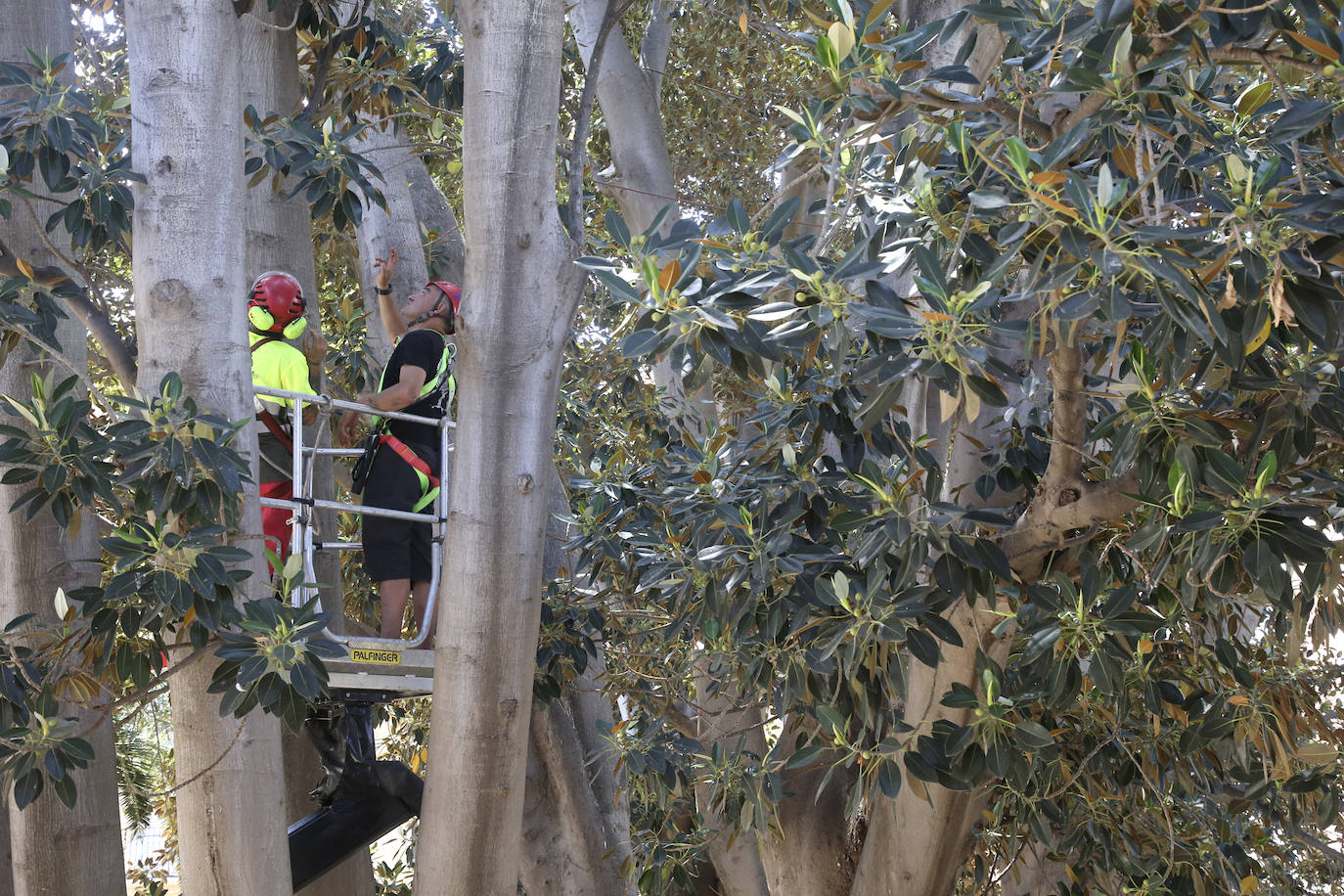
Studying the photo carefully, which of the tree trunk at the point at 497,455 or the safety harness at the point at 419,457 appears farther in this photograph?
the safety harness at the point at 419,457

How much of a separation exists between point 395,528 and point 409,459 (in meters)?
0.31

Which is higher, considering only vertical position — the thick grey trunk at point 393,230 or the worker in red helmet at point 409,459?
the thick grey trunk at point 393,230

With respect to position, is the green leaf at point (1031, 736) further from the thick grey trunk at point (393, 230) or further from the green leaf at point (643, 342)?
the thick grey trunk at point (393, 230)

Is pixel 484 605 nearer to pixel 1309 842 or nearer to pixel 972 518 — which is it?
pixel 972 518

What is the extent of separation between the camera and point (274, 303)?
4660mm

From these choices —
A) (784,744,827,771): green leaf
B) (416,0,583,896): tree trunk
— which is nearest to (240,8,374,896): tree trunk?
(416,0,583,896): tree trunk

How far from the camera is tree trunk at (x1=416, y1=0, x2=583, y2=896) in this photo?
3635 mm

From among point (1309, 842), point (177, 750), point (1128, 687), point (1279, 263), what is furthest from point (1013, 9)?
point (1309, 842)

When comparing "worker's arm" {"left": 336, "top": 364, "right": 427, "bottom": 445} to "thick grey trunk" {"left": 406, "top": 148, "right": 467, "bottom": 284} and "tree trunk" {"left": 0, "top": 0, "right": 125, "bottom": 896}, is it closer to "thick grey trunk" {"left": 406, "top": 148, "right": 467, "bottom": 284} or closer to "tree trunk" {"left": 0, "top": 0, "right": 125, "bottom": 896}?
"tree trunk" {"left": 0, "top": 0, "right": 125, "bottom": 896}

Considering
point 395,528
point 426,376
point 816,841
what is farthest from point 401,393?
point 816,841

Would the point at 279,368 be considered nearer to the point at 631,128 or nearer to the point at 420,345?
the point at 420,345

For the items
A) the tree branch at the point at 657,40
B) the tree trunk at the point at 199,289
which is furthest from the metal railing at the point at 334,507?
the tree branch at the point at 657,40

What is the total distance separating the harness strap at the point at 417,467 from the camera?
4730 mm

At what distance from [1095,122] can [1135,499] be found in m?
0.99
